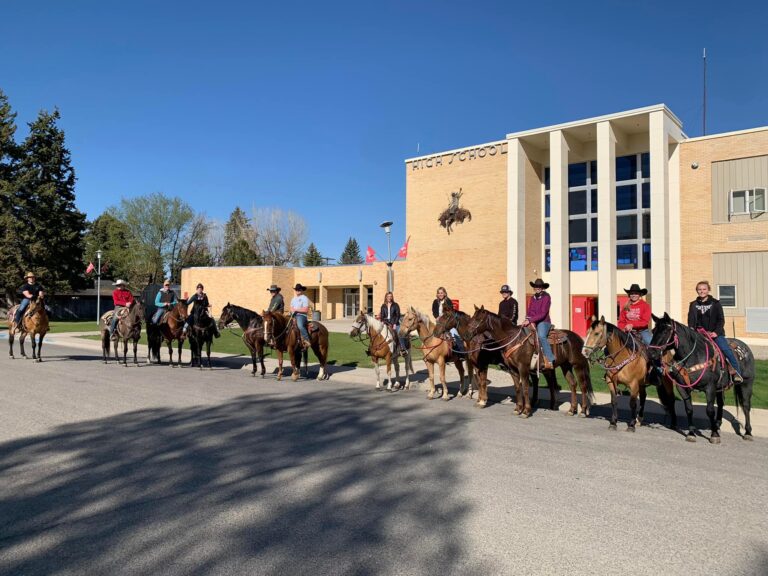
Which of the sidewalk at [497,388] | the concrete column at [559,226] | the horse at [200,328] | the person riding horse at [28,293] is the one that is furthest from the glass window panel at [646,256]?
the person riding horse at [28,293]

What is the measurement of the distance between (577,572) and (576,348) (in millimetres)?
7052

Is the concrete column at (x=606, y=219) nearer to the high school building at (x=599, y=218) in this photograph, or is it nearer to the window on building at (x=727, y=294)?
the high school building at (x=599, y=218)

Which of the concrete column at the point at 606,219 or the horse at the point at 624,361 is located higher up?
the concrete column at the point at 606,219

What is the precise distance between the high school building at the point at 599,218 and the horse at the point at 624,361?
637 inches

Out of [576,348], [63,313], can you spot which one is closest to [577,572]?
[576,348]

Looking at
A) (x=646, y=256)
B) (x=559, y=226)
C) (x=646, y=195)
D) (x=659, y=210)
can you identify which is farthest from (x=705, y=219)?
(x=559, y=226)

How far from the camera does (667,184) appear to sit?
27.0 m

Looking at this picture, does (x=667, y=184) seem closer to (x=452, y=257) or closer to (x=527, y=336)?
(x=452, y=257)

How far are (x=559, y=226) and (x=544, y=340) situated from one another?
2085 cm

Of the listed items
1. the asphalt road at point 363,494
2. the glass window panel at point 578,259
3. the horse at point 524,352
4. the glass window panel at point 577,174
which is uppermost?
the glass window panel at point 577,174

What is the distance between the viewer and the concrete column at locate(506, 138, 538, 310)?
30781 millimetres

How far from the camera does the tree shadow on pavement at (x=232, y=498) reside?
407 centimetres

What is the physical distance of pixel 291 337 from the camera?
14.4 m

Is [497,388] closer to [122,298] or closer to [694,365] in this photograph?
[694,365]
